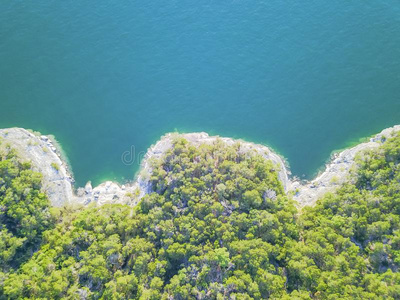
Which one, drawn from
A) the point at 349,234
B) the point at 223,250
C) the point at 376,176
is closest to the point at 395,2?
the point at 376,176

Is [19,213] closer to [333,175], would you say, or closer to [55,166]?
[55,166]

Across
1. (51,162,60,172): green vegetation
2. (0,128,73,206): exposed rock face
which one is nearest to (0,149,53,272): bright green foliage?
(0,128,73,206): exposed rock face

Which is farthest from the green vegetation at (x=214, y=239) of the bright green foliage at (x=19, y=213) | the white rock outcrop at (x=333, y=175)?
the white rock outcrop at (x=333, y=175)

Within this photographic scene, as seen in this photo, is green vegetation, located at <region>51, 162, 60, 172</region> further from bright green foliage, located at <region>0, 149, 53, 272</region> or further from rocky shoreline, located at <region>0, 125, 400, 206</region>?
bright green foliage, located at <region>0, 149, 53, 272</region>

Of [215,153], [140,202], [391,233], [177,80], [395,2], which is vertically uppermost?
[395,2]

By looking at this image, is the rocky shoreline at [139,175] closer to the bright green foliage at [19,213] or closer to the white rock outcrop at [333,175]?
the white rock outcrop at [333,175]

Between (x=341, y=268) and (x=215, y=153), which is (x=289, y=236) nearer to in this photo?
(x=341, y=268)
